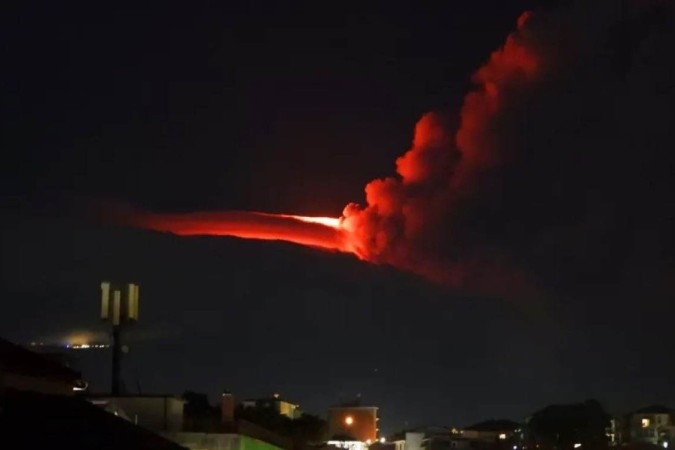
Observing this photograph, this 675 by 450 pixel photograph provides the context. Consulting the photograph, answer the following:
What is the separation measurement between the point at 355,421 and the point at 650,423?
32.2 metres

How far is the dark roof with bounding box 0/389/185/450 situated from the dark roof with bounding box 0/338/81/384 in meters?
0.79

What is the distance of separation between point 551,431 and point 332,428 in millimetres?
19500

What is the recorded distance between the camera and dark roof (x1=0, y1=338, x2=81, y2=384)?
22.4 meters

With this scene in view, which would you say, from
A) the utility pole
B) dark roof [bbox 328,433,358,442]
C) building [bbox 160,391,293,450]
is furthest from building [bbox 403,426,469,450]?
the utility pole

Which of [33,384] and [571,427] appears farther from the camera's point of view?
[571,427]

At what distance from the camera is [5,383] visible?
21625 mm

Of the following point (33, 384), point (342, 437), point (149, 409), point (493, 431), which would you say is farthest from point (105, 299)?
point (493, 431)

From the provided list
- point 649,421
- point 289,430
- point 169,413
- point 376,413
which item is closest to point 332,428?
point 376,413

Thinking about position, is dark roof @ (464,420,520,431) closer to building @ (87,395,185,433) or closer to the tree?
the tree

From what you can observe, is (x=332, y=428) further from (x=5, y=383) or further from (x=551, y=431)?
(x=5, y=383)

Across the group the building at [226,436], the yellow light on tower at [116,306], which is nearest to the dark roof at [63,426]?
the building at [226,436]

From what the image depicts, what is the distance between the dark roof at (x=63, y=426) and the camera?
1803 centimetres

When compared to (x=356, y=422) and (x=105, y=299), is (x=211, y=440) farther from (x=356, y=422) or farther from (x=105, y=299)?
(x=356, y=422)

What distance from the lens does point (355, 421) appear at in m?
74.8
